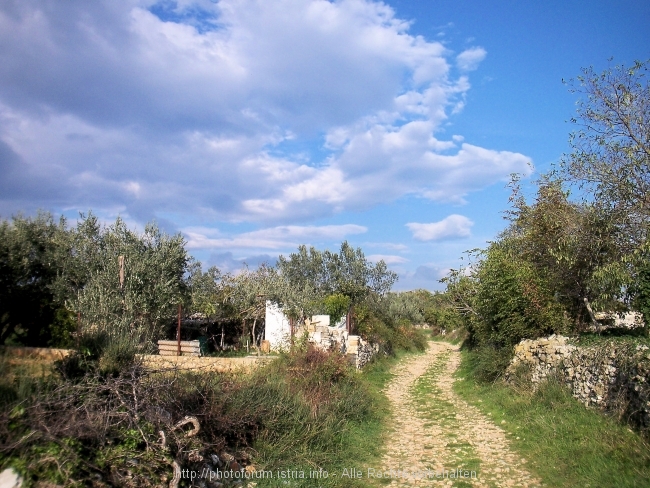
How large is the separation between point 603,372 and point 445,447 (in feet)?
11.2

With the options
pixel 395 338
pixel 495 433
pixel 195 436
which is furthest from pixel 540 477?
pixel 395 338

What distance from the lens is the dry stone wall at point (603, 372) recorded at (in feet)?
25.9

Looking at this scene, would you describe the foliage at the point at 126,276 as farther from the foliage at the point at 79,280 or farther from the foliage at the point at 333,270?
the foliage at the point at 333,270

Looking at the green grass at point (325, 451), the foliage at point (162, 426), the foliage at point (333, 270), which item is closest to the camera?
the foliage at point (162, 426)

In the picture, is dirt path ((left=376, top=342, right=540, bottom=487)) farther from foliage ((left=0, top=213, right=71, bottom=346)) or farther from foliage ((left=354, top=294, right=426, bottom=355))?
foliage ((left=0, top=213, right=71, bottom=346))

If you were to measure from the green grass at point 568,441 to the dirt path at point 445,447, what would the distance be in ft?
1.09

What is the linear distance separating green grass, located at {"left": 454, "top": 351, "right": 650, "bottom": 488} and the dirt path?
13.1 inches

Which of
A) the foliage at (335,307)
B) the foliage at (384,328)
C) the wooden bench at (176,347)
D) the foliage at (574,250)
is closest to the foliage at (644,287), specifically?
the foliage at (574,250)

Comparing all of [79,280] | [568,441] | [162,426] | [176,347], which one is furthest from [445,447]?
[79,280]

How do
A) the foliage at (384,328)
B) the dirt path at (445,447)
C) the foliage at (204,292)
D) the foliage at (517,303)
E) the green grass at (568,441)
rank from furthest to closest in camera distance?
the foliage at (384,328)
the foliage at (204,292)
the foliage at (517,303)
the dirt path at (445,447)
the green grass at (568,441)

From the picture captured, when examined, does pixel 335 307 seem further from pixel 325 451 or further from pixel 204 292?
pixel 325 451

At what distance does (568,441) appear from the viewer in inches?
319

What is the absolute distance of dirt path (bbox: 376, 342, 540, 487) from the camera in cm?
715

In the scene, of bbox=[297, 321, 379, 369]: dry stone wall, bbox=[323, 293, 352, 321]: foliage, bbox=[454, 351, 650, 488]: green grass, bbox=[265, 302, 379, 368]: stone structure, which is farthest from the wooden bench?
bbox=[454, 351, 650, 488]: green grass
